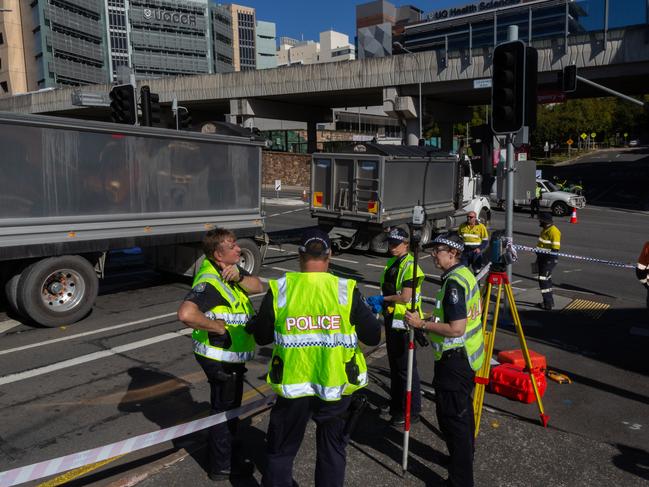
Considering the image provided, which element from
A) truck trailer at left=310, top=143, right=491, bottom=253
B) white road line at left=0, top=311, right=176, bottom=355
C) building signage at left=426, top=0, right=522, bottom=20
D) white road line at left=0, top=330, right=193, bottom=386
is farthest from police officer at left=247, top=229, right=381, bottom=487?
building signage at left=426, top=0, right=522, bottom=20

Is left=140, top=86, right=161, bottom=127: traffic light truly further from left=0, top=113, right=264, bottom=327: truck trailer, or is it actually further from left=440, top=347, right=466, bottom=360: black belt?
left=440, top=347, right=466, bottom=360: black belt

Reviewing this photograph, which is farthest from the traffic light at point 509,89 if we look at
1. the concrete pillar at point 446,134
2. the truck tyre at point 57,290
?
the concrete pillar at point 446,134

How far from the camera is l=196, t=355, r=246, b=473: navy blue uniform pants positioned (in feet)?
13.5

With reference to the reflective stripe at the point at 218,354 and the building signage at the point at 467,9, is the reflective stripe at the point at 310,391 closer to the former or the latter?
the reflective stripe at the point at 218,354

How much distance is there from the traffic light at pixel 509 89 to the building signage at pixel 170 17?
335ft

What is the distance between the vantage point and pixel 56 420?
18.1 ft

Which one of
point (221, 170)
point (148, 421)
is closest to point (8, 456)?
point (148, 421)

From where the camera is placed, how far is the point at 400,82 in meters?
35.1

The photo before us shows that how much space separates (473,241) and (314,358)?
→ 9.10 metres

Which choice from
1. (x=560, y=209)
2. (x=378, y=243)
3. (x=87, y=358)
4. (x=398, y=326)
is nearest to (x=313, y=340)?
(x=398, y=326)

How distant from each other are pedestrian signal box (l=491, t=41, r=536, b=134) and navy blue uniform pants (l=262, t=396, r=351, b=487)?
16.1 feet

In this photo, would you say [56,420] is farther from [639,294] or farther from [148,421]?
[639,294]

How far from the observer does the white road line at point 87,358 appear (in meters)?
6.62

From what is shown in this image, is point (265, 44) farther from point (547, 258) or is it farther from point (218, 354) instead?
point (218, 354)
